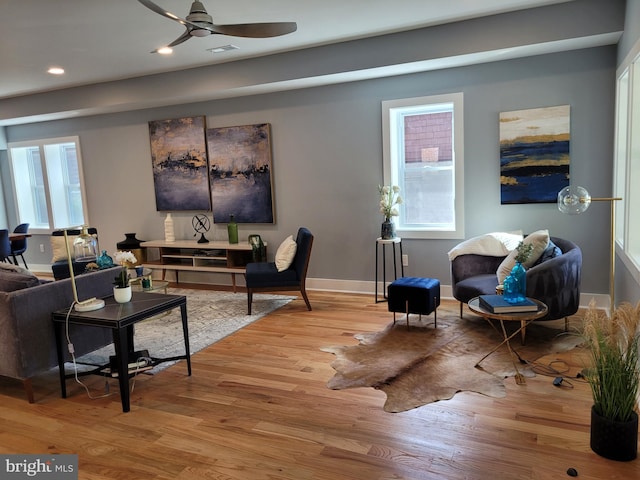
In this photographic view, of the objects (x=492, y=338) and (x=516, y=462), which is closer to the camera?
(x=516, y=462)

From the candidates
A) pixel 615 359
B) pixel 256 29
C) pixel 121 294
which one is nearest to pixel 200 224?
pixel 121 294

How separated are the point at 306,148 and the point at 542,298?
3.22 meters

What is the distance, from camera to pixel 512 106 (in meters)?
4.63

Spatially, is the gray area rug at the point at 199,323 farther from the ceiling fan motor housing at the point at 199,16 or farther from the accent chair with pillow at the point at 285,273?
the ceiling fan motor housing at the point at 199,16

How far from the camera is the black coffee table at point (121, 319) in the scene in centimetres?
282

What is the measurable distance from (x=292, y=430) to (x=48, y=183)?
22.3 ft

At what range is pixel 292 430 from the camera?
261 centimetres

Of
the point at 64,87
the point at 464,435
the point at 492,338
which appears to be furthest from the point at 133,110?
the point at 464,435

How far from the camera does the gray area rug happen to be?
395 cm

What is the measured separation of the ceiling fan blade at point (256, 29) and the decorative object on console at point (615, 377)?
7.97 ft

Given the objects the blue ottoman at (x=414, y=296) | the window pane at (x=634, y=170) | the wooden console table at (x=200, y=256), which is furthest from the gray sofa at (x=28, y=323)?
the window pane at (x=634, y=170)

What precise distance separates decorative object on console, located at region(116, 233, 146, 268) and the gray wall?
250mm

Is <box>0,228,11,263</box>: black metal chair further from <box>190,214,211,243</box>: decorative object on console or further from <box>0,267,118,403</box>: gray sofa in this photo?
<box>0,267,118,403</box>: gray sofa

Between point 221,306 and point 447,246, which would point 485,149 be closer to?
point 447,246
